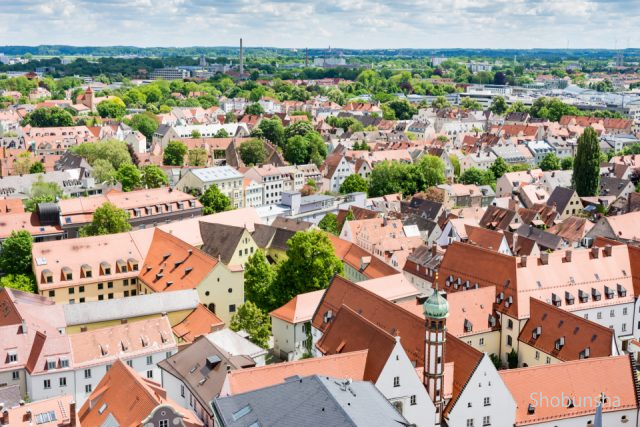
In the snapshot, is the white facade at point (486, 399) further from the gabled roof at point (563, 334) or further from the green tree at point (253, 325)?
the green tree at point (253, 325)

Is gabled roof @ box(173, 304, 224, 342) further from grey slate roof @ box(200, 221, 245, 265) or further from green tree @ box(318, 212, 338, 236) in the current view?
green tree @ box(318, 212, 338, 236)

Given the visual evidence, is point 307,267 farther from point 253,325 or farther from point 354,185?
point 354,185

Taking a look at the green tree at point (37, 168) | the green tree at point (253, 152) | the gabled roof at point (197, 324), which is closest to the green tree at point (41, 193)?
the green tree at point (37, 168)

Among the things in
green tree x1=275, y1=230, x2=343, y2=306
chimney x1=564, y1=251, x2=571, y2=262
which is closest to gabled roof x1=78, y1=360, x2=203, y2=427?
green tree x1=275, y1=230, x2=343, y2=306

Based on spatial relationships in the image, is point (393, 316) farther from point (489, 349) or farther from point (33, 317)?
point (33, 317)

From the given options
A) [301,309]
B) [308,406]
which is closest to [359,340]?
[308,406]

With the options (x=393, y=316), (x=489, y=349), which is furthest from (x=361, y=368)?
(x=489, y=349)
